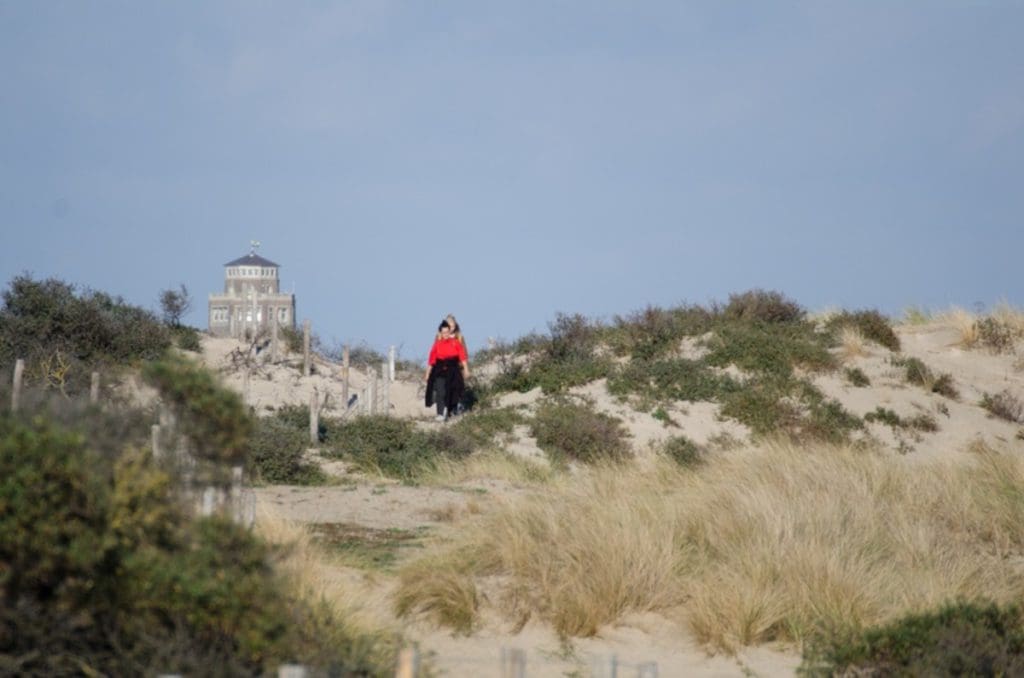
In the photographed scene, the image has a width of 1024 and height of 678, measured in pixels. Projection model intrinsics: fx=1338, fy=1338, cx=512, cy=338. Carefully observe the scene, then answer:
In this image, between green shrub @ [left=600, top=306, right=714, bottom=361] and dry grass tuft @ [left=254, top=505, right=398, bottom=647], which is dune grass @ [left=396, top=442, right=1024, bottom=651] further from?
green shrub @ [left=600, top=306, right=714, bottom=361]

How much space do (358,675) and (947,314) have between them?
24.3 metres

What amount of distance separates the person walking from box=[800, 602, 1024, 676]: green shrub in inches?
580

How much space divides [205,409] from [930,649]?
4.38m

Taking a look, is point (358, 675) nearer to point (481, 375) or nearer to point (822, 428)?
point (822, 428)

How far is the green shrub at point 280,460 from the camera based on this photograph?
632 inches

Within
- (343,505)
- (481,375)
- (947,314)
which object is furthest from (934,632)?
(947,314)

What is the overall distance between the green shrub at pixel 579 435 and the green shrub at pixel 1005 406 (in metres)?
6.70

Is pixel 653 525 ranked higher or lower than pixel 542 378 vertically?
lower

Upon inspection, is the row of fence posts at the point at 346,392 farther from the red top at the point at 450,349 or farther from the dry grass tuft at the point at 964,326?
the dry grass tuft at the point at 964,326

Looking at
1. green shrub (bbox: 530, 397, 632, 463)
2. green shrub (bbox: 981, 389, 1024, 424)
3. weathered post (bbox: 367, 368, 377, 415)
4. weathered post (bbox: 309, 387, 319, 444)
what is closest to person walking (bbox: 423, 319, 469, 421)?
weathered post (bbox: 367, 368, 377, 415)

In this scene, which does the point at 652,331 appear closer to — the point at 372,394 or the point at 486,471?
the point at 372,394

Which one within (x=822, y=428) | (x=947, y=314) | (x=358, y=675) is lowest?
(x=358, y=675)

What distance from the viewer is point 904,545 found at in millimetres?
9984

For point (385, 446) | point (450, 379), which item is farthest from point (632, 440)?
point (385, 446)
